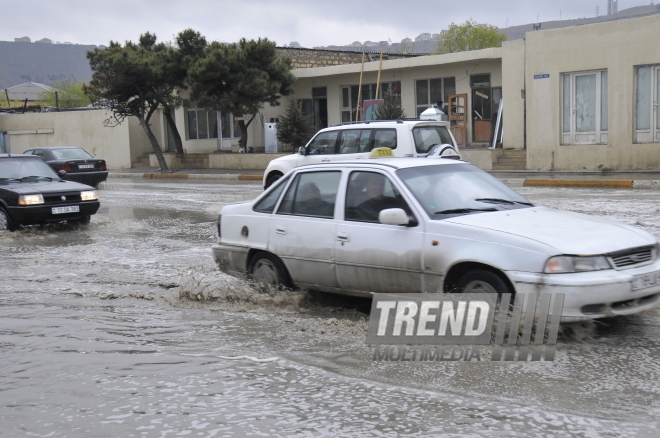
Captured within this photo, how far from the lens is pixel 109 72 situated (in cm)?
3244

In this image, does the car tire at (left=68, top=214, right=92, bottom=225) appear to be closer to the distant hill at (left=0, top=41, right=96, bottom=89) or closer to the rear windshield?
the rear windshield

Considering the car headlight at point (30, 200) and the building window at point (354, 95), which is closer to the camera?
the car headlight at point (30, 200)

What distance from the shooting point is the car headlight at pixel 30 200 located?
13516 millimetres

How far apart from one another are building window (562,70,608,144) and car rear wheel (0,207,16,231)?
54.7ft

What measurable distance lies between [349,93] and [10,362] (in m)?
30.3

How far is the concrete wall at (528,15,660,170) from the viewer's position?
21766 mm

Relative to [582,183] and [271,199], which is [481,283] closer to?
[271,199]

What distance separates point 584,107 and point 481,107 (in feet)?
24.7

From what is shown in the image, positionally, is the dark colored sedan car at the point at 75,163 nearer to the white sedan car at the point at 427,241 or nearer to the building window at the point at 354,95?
the building window at the point at 354,95

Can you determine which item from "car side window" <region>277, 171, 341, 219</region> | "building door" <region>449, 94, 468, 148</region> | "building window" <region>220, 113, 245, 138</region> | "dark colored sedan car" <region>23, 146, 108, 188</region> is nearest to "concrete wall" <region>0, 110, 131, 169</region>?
"building window" <region>220, 113, 245, 138</region>

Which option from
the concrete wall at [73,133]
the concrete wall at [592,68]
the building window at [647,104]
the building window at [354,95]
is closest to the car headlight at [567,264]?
the concrete wall at [592,68]

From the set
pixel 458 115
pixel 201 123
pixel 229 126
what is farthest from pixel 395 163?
pixel 201 123

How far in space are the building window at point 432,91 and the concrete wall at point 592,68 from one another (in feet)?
24.1

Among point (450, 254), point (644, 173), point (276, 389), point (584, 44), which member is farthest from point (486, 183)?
point (584, 44)
